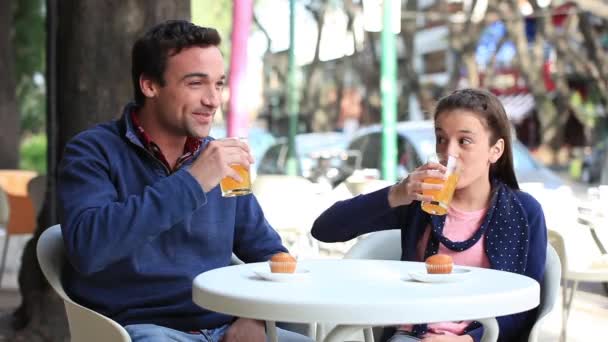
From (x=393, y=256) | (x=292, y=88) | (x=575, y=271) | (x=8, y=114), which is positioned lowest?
(x=8, y=114)

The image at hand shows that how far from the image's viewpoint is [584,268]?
612 cm

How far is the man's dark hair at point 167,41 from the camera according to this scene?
340 cm

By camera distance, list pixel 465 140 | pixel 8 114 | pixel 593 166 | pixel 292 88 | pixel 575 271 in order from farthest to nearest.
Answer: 1. pixel 593 166
2. pixel 292 88
3. pixel 8 114
4. pixel 575 271
5. pixel 465 140

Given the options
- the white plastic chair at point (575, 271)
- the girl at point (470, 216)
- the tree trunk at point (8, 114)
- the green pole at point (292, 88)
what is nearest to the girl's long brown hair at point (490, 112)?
the girl at point (470, 216)

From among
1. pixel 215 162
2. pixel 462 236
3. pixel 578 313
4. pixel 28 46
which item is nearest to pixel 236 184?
pixel 215 162

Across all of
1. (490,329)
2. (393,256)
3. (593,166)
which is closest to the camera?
(490,329)

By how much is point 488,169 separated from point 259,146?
25.8 meters

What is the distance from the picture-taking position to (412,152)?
734 inches

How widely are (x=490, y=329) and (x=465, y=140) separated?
2.37 ft

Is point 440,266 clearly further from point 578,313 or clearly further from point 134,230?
point 578,313

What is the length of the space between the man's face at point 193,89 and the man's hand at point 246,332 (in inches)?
22.0

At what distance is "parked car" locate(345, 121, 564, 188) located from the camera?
45.2 ft

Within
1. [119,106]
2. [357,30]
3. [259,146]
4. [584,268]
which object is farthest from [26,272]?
[357,30]

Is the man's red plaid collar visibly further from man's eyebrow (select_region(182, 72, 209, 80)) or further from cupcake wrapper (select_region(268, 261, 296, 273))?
cupcake wrapper (select_region(268, 261, 296, 273))
